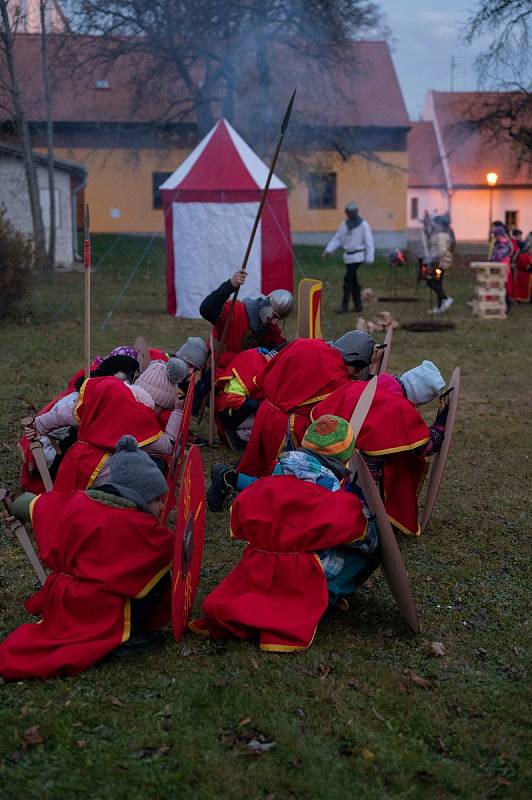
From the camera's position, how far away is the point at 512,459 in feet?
26.1

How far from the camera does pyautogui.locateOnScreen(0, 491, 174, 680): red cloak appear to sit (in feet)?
13.4

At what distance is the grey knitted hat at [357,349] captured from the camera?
624 centimetres

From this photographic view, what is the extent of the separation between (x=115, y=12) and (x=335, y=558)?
81.2 feet

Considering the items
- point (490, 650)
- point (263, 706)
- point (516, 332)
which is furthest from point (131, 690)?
point (516, 332)

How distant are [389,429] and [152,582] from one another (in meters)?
1.77

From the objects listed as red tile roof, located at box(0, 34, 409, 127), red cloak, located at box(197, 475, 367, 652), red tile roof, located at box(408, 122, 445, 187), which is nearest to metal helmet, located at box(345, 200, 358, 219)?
red tile roof, located at box(0, 34, 409, 127)

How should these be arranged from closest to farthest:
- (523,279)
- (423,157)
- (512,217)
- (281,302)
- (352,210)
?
1. (281,302)
2. (352,210)
3. (523,279)
4. (512,217)
5. (423,157)

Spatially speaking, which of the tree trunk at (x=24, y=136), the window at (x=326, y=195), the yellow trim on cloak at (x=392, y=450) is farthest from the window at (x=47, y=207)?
the yellow trim on cloak at (x=392, y=450)

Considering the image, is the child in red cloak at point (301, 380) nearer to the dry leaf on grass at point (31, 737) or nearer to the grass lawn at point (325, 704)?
the grass lawn at point (325, 704)

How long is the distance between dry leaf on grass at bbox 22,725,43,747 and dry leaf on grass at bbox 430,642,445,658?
1769 mm

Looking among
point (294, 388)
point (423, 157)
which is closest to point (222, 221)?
point (294, 388)

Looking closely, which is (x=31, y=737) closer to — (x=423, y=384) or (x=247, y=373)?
(x=423, y=384)

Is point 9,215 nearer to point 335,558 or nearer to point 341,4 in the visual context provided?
point 341,4

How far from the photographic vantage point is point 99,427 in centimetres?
560
